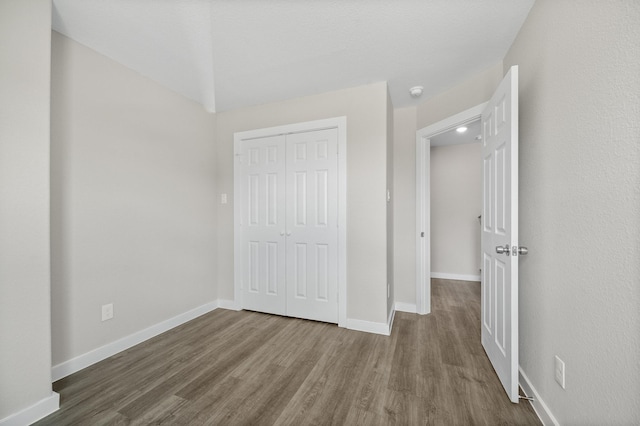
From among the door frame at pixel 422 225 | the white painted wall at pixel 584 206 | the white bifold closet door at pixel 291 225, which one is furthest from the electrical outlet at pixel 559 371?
the white bifold closet door at pixel 291 225

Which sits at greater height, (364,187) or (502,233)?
(364,187)

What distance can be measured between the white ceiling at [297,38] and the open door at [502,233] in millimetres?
485

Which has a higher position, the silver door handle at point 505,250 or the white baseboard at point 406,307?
the silver door handle at point 505,250

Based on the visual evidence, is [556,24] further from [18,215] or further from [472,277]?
[472,277]

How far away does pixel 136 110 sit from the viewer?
90.3 inches

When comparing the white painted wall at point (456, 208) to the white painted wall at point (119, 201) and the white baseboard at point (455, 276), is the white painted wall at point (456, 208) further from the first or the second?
the white painted wall at point (119, 201)

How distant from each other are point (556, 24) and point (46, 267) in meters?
3.14

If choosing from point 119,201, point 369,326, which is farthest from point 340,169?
point 119,201

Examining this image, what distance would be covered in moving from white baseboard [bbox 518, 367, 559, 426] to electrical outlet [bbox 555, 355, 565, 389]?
0.22 metres

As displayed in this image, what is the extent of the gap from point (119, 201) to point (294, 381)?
6.70ft

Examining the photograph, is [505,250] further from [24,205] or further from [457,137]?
[457,137]

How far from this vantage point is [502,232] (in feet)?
5.51

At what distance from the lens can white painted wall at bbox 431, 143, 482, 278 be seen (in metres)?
4.45

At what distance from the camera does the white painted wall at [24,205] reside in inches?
51.6
